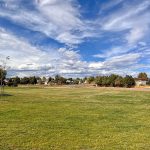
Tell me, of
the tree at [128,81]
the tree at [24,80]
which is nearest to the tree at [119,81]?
the tree at [128,81]

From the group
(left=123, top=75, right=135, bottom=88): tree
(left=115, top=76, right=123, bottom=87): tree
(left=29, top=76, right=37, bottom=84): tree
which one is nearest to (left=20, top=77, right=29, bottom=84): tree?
(left=29, top=76, right=37, bottom=84): tree

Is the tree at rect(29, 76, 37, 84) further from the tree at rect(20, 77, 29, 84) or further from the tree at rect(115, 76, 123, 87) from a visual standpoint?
the tree at rect(115, 76, 123, 87)

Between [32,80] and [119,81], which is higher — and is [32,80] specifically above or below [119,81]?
above

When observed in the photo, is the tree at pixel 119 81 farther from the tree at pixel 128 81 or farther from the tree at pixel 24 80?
the tree at pixel 24 80

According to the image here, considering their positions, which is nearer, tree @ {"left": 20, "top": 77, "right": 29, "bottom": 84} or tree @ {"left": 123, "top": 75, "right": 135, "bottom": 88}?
tree @ {"left": 123, "top": 75, "right": 135, "bottom": 88}

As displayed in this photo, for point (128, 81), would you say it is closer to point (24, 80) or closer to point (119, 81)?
point (119, 81)

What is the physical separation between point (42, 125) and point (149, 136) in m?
5.96

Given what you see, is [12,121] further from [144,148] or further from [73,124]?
[144,148]

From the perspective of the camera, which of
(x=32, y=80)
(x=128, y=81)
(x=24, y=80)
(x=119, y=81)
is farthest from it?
(x=32, y=80)

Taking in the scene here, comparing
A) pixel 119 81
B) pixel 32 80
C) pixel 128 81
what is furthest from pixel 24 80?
pixel 128 81

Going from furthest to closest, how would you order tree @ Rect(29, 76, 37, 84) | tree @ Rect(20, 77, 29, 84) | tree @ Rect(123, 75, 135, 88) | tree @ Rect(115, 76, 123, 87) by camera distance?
1. tree @ Rect(29, 76, 37, 84)
2. tree @ Rect(20, 77, 29, 84)
3. tree @ Rect(115, 76, 123, 87)
4. tree @ Rect(123, 75, 135, 88)

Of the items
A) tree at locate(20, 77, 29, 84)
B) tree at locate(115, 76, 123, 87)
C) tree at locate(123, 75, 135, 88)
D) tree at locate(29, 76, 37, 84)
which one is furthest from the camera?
tree at locate(29, 76, 37, 84)

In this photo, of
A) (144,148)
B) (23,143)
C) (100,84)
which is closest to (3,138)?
(23,143)

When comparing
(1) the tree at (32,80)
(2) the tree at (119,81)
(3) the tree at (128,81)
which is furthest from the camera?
(1) the tree at (32,80)
